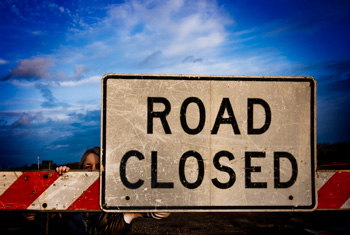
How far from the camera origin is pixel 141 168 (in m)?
2.01

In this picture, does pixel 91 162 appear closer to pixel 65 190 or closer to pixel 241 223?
pixel 65 190

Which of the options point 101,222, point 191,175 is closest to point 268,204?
point 191,175

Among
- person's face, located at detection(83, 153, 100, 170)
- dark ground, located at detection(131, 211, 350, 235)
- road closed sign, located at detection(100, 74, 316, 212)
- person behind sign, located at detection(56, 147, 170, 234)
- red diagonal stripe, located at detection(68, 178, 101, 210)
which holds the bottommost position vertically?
dark ground, located at detection(131, 211, 350, 235)

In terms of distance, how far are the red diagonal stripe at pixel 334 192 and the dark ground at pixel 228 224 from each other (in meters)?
2.48

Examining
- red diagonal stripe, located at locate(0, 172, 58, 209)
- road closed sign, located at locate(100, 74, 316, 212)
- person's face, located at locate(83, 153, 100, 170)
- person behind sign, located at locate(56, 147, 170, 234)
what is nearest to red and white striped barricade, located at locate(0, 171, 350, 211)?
red diagonal stripe, located at locate(0, 172, 58, 209)

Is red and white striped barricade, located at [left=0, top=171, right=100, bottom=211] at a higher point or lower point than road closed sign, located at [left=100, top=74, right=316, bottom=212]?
lower

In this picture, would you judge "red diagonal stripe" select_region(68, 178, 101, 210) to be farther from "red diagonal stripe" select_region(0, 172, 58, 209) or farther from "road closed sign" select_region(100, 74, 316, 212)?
"red diagonal stripe" select_region(0, 172, 58, 209)

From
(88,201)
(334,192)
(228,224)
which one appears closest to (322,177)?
(334,192)

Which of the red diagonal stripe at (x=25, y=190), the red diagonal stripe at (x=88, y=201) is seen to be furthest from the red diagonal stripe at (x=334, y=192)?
the red diagonal stripe at (x=25, y=190)

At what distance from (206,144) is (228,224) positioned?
3.71 m

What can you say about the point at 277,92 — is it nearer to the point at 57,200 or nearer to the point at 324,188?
the point at 324,188

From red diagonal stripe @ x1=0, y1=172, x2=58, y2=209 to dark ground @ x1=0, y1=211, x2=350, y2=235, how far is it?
2811 millimetres

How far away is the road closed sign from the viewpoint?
200cm

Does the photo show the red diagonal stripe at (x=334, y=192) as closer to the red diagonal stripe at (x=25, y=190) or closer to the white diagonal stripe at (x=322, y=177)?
the white diagonal stripe at (x=322, y=177)
